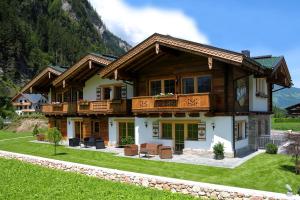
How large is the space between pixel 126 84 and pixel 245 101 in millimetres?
8449

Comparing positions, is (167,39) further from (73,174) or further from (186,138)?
(73,174)

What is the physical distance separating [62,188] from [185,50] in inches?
393

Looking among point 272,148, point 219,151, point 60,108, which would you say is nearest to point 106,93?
point 60,108

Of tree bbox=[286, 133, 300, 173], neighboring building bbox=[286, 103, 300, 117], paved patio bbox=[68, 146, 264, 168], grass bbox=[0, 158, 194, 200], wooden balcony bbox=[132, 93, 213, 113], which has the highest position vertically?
wooden balcony bbox=[132, 93, 213, 113]

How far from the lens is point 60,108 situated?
28.9 meters

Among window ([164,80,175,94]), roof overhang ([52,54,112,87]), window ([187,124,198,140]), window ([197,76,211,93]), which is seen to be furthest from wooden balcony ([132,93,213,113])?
roof overhang ([52,54,112,87])

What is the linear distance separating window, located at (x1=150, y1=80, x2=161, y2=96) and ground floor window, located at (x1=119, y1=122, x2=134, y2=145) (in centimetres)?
319

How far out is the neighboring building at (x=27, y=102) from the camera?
310 ft

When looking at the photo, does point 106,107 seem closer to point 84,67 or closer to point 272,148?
point 84,67

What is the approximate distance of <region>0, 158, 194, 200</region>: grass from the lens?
41.8 feet

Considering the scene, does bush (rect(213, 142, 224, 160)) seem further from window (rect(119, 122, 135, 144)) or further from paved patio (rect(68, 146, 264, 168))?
window (rect(119, 122, 135, 144))

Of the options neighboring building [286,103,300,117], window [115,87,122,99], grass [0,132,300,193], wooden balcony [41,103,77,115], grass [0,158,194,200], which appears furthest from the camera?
wooden balcony [41,103,77,115]

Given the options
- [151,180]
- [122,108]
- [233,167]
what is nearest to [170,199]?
[151,180]

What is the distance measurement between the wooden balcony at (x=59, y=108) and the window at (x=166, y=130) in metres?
9.38
